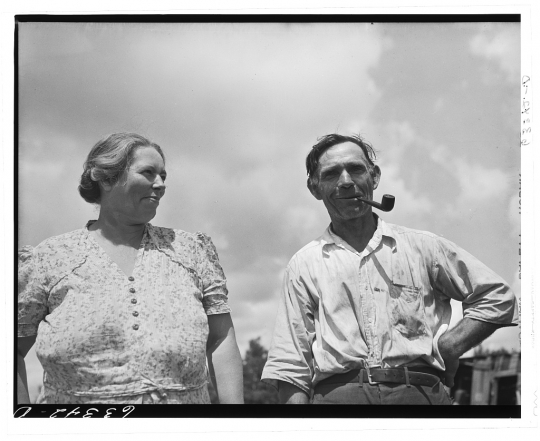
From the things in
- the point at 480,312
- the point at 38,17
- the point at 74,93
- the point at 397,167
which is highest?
the point at 38,17

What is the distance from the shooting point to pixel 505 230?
15.4 ft

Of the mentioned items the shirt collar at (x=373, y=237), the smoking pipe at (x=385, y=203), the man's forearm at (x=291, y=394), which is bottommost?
the man's forearm at (x=291, y=394)

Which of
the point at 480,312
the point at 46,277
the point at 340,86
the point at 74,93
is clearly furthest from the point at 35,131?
the point at 480,312

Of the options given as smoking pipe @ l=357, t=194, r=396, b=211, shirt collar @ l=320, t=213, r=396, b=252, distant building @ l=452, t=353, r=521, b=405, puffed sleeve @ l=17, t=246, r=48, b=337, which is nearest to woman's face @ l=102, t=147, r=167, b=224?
puffed sleeve @ l=17, t=246, r=48, b=337

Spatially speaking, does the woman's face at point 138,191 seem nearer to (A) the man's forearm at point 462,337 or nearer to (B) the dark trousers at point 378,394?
(B) the dark trousers at point 378,394

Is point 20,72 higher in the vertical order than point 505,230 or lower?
higher

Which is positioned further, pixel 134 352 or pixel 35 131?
pixel 35 131

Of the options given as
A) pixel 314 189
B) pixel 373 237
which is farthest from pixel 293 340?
pixel 314 189

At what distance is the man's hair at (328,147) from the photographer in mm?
4684

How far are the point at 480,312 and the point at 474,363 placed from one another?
305 mm

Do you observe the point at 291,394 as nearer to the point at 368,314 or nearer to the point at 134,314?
the point at 368,314

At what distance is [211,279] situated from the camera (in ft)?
15.1

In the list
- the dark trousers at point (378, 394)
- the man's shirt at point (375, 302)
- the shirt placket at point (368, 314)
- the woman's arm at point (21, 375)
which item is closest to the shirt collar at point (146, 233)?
the woman's arm at point (21, 375)
